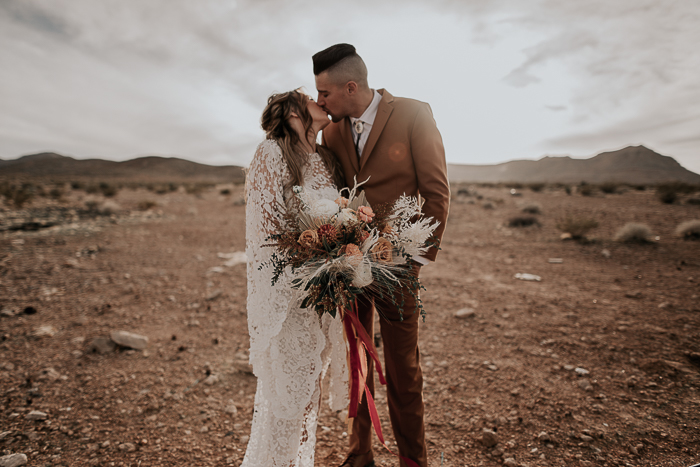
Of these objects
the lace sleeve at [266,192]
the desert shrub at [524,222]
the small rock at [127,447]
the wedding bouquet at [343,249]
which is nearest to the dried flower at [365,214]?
the wedding bouquet at [343,249]

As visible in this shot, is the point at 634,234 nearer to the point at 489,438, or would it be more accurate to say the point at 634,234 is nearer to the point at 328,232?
the point at 489,438

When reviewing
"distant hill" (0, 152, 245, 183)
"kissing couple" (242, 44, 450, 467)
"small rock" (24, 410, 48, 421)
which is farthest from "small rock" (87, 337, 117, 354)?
"distant hill" (0, 152, 245, 183)

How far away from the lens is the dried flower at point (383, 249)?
1.62 meters

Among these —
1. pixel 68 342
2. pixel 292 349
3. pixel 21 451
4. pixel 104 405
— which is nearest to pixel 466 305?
pixel 292 349

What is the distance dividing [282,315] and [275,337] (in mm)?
173

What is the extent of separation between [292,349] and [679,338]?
14.1 feet

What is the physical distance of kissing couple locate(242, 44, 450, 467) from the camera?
1.87 m

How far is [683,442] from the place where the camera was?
7.47 feet

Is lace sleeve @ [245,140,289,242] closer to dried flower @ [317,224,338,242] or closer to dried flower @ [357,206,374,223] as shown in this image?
dried flower @ [317,224,338,242]

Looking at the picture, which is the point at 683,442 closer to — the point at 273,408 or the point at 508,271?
the point at 273,408

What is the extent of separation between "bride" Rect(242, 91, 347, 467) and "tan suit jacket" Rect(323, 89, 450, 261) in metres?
0.30

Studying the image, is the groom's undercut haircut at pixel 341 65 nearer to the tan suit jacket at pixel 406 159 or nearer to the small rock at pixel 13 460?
the tan suit jacket at pixel 406 159

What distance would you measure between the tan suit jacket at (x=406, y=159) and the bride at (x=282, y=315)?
302mm

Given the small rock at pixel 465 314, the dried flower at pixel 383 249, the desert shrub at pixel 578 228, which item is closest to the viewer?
the dried flower at pixel 383 249
